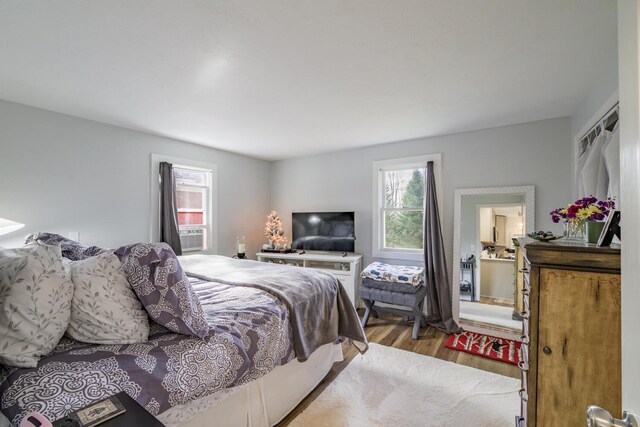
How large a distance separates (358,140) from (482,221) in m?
1.90

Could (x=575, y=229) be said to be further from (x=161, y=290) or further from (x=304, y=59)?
(x=161, y=290)

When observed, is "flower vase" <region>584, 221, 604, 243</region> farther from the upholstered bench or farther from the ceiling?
the upholstered bench

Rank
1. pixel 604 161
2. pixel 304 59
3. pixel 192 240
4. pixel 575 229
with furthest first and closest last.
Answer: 1. pixel 192 240
2. pixel 604 161
3. pixel 304 59
4. pixel 575 229

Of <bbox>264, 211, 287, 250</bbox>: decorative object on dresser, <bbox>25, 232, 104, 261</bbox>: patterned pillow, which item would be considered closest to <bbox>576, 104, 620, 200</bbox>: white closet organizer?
<bbox>25, 232, 104, 261</bbox>: patterned pillow

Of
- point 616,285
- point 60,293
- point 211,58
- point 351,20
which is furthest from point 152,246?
point 616,285

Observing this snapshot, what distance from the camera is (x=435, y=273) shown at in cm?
346

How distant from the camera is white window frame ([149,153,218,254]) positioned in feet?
11.3

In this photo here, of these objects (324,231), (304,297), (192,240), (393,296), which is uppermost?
(324,231)

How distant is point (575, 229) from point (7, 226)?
4.07 meters

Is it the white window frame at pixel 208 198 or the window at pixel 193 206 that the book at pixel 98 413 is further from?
the window at pixel 193 206

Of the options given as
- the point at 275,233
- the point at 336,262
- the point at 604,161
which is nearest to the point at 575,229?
the point at 604,161

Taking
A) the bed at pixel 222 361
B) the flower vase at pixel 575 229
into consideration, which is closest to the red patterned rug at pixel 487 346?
the bed at pixel 222 361

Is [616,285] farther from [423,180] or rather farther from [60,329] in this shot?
[423,180]

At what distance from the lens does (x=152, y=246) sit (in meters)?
1.36
